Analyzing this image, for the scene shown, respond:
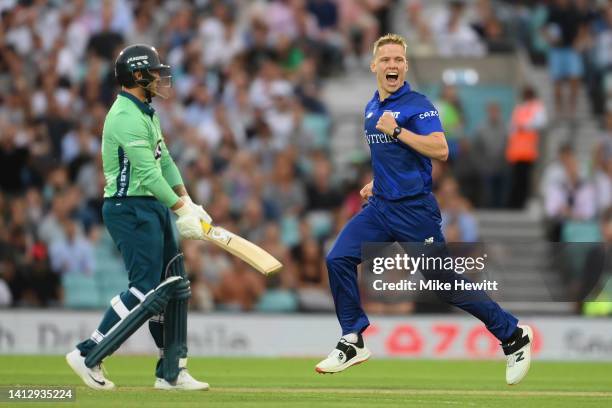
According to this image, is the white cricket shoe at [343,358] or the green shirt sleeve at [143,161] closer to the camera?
the green shirt sleeve at [143,161]

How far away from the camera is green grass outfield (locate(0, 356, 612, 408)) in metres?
11.0

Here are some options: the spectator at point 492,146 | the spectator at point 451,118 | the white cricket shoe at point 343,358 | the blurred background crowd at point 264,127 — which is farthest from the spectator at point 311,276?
the white cricket shoe at point 343,358

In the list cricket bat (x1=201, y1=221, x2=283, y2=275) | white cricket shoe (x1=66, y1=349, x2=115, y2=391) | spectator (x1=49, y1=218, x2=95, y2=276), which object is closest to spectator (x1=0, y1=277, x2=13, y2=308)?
spectator (x1=49, y1=218, x2=95, y2=276)

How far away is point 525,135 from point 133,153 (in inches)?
487

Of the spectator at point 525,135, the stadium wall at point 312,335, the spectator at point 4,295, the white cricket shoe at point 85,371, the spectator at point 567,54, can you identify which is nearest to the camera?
the white cricket shoe at point 85,371

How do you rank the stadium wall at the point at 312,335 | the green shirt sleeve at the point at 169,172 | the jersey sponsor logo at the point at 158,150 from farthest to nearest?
the stadium wall at the point at 312,335 → the green shirt sleeve at the point at 169,172 → the jersey sponsor logo at the point at 158,150

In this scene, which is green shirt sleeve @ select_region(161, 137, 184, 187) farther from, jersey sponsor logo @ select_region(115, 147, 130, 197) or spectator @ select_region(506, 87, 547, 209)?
spectator @ select_region(506, 87, 547, 209)

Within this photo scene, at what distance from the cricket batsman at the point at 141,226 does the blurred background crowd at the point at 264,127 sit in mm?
8667

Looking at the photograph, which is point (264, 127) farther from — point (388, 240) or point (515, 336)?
point (515, 336)

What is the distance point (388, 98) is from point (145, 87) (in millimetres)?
2003

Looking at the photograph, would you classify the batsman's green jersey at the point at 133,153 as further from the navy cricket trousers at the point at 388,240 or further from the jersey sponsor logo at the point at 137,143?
the navy cricket trousers at the point at 388,240

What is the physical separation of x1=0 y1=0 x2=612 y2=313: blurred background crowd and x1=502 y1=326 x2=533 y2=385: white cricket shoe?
8748 mm

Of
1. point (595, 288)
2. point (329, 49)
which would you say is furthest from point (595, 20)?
point (595, 288)

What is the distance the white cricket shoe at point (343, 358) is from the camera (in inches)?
460
